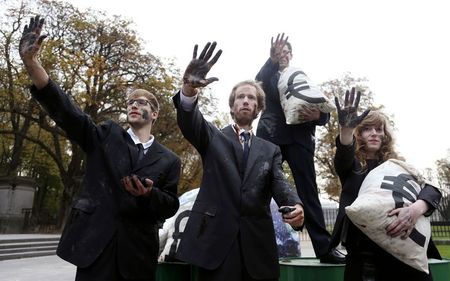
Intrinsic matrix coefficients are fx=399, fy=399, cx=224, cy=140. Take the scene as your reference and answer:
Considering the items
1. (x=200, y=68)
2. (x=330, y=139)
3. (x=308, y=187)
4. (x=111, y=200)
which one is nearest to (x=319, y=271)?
(x=308, y=187)

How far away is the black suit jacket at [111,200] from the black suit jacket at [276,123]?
1485mm

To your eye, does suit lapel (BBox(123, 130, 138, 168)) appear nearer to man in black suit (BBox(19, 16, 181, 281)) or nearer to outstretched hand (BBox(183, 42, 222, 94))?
man in black suit (BBox(19, 16, 181, 281))

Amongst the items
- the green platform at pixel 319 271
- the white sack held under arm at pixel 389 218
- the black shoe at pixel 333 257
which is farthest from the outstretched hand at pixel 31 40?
the black shoe at pixel 333 257

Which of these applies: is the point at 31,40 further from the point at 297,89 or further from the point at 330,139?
the point at 330,139

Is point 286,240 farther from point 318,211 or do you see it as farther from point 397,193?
point 397,193

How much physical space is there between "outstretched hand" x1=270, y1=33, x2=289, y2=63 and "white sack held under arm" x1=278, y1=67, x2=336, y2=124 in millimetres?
225

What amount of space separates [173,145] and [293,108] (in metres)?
22.3

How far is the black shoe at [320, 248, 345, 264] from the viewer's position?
3602 millimetres

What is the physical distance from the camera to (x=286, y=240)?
480cm

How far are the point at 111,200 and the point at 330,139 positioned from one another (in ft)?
84.6

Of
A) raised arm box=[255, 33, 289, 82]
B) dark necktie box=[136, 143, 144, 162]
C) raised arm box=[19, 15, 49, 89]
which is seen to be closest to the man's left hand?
→ raised arm box=[255, 33, 289, 82]

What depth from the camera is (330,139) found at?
89.4ft

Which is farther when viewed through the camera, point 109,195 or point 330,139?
point 330,139

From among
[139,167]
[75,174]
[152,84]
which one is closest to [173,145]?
[152,84]
